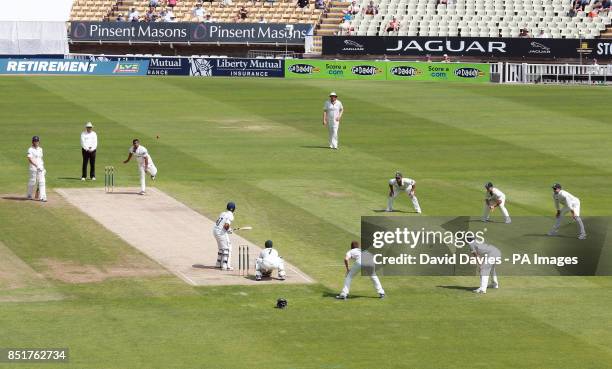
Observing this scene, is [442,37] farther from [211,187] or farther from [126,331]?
[126,331]

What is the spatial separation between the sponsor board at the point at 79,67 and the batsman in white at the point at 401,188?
135 feet

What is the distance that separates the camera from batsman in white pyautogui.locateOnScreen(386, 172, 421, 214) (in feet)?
127

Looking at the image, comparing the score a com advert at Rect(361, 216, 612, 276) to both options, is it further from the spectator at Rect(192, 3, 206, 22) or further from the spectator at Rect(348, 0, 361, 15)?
the spectator at Rect(192, 3, 206, 22)

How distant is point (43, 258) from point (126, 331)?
284 inches

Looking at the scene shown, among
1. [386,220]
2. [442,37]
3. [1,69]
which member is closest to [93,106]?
[1,69]

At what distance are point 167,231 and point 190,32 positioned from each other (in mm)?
51179

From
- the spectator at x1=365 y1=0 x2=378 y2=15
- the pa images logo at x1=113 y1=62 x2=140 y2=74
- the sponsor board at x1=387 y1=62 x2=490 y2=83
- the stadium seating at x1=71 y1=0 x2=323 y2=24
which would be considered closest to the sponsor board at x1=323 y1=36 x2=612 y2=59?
the sponsor board at x1=387 y1=62 x2=490 y2=83

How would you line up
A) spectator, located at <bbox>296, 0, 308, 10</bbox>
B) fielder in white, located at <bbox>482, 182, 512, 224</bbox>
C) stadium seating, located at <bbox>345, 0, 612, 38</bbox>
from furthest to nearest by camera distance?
spectator, located at <bbox>296, 0, 308, 10</bbox> → stadium seating, located at <bbox>345, 0, 612, 38</bbox> → fielder in white, located at <bbox>482, 182, 512, 224</bbox>

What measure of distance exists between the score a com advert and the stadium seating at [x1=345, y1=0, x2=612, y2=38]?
48.6 m

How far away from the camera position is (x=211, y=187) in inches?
1732

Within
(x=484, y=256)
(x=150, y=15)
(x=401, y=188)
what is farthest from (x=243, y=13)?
(x=484, y=256)

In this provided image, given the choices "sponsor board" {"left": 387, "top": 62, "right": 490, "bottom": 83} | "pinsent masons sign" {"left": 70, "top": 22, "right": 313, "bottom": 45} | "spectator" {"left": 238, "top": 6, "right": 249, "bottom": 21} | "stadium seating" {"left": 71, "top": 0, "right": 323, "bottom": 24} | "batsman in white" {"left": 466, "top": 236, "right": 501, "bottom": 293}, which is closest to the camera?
"batsman in white" {"left": 466, "top": 236, "right": 501, "bottom": 293}

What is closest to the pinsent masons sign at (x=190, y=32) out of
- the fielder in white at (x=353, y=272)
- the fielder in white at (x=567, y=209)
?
the fielder in white at (x=567, y=209)

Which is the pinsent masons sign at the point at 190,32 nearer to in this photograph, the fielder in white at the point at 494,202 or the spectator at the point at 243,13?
the spectator at the point at 243,13
